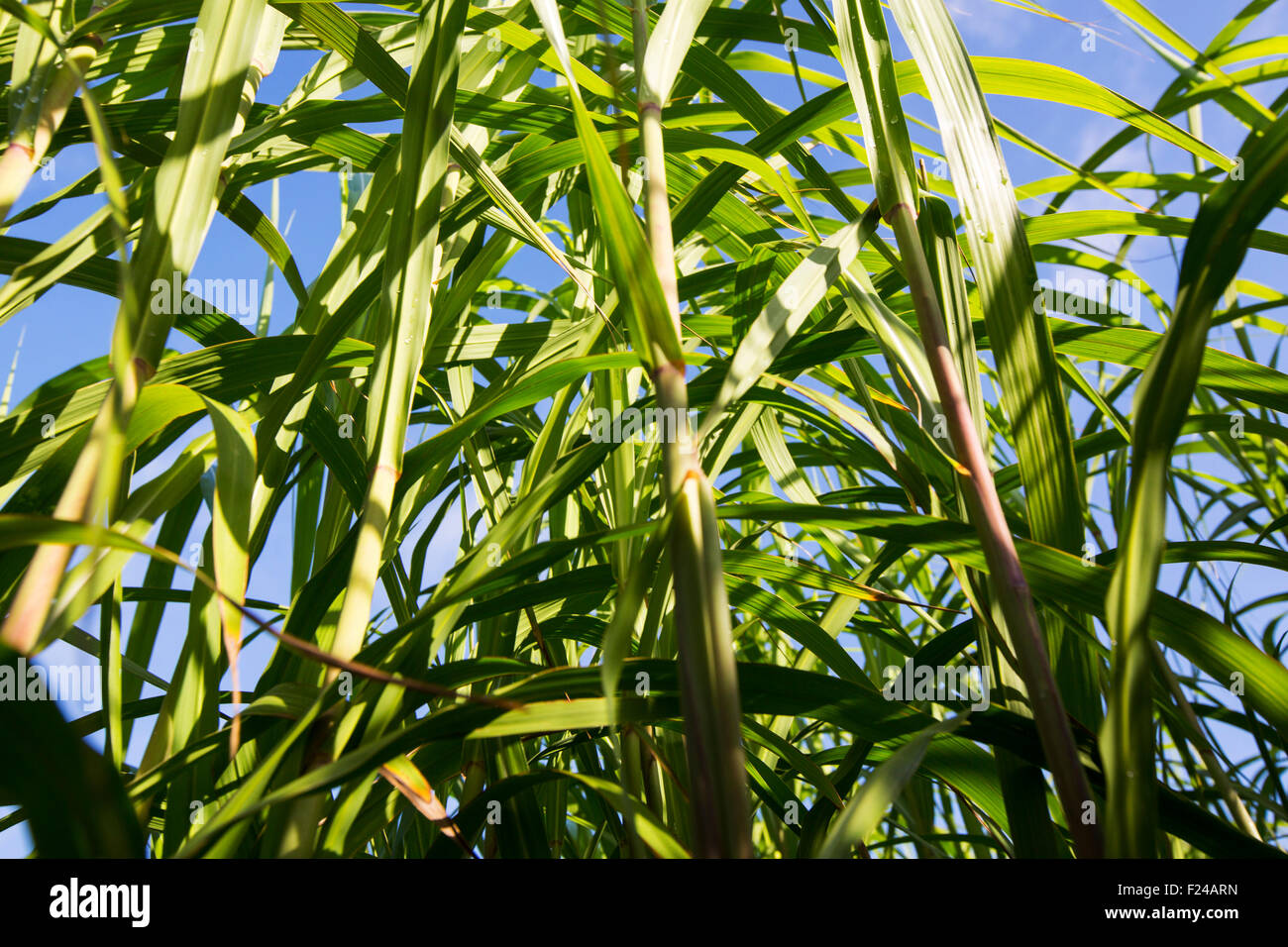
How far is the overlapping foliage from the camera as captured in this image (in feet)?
0.85

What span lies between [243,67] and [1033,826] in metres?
0.52

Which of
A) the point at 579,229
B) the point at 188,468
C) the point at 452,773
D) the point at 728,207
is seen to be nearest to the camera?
the point at 188,468

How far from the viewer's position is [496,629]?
0.56m

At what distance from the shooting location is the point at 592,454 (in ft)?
1.34

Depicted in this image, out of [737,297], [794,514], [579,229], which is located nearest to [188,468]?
[794,514]

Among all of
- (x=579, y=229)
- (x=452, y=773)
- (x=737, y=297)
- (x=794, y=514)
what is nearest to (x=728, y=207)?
(x=737, y=297)

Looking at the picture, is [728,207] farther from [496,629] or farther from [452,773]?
[452,773]

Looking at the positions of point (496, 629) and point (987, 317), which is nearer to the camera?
point (987, 317)

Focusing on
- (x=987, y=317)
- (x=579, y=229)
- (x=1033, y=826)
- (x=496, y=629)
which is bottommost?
(x=1033, y=826)

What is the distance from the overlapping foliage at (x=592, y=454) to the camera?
0.26 m

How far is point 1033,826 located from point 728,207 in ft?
1.67

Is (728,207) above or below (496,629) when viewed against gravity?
above
